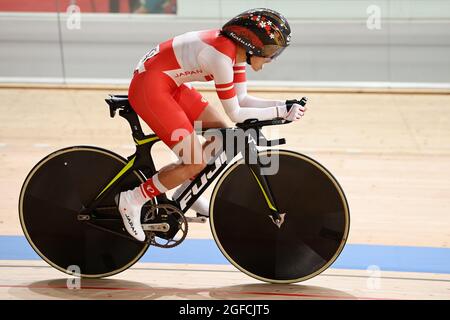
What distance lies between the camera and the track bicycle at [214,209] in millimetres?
4445

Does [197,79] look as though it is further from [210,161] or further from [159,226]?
[159,226]

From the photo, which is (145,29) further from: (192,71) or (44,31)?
(192,71)

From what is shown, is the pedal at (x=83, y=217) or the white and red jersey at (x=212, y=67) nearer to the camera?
the white and red jersey at (x=212, y=67)

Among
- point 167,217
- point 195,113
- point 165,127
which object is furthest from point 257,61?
point 167,217

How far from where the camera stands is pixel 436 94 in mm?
8812

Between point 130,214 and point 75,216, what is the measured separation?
332 mm

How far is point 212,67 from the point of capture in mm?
4230

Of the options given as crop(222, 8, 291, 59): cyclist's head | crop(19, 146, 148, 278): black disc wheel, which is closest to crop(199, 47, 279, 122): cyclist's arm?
crop(222, 8, 291, 59): cyclist's head

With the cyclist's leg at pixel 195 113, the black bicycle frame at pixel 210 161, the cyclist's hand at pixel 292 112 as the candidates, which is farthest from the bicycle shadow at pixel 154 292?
the cyclist's hand at pixel 292 112

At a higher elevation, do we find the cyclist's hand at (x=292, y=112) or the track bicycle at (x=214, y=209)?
the cyclist's hand at (x=292, y=112)

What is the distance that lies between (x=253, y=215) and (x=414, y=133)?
3.45 meters

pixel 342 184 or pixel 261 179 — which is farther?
pixel 342 184

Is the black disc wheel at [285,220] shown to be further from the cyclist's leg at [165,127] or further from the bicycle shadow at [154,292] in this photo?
the cyclist's leg at [165,127]
